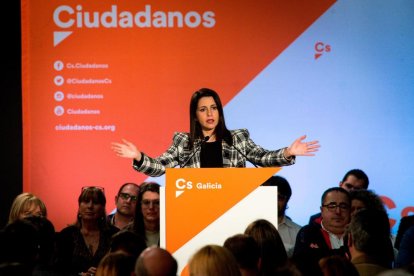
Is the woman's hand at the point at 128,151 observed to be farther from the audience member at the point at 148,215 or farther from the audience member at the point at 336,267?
the audience member at the point at 336,267

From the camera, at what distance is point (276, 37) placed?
7559 millimetres

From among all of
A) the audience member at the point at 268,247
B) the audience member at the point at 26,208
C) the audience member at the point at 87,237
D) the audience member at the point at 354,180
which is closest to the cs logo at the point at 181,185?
the audience member at the point at 268,247

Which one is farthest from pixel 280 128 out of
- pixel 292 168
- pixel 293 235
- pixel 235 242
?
pixel 235 242

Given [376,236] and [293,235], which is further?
[293,235]

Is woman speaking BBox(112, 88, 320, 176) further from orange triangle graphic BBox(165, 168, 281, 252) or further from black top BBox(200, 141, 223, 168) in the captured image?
orange triangle graphic BBox(165, 168, 281, 252)

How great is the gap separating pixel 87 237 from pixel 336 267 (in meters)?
2.51

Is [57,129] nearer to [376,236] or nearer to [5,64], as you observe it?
[5,64]

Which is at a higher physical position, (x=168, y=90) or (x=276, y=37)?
(x=276, y=37)

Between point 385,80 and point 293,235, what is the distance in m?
2.37

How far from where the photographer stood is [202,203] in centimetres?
432

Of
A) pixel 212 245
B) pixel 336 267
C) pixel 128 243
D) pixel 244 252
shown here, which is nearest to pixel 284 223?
pixel 128 243

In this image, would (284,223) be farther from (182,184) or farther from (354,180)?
(182,184)

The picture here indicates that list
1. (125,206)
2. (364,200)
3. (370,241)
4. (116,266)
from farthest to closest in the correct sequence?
(125,206), (364,200), (370,241), (116,266)

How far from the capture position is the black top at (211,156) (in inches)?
193
